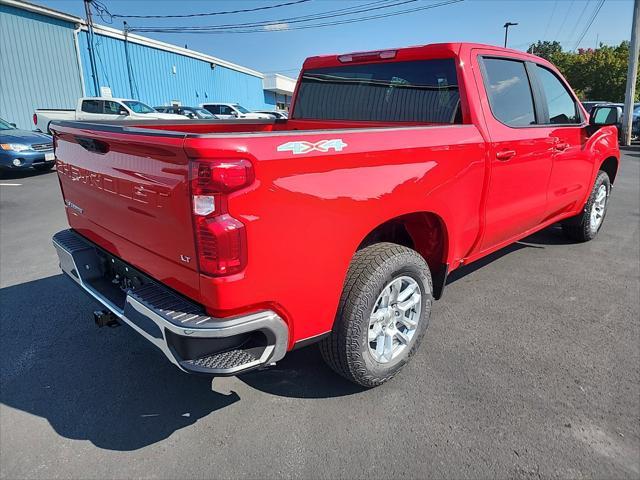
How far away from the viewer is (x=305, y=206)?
202cm

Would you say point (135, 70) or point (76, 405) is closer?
point (76, 405)

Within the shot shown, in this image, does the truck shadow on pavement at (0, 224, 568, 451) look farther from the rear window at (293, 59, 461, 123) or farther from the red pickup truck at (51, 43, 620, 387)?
the rear window at (293, 59, 461, 123)

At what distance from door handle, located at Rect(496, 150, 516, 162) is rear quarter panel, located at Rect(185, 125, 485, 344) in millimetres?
538

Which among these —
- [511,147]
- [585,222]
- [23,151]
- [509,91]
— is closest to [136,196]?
[511,147]

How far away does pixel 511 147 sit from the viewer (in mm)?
3262

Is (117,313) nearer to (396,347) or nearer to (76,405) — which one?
(76,405)

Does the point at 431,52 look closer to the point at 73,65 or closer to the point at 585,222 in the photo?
the point at 585,222

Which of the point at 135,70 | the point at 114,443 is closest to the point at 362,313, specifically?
the point at 114,443

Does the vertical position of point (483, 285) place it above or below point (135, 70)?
below

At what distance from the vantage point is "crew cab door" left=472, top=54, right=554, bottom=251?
3.19 meters

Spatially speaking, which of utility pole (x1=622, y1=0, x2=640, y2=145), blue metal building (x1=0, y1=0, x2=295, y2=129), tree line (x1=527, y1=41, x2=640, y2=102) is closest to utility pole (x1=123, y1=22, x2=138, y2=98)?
blue metal building (x1=0, y1=0, x2=295, y2=129)

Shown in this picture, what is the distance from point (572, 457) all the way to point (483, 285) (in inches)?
86.9

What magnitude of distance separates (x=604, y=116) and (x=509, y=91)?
59.3 inches

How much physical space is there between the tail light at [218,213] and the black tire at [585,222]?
15.6ft
